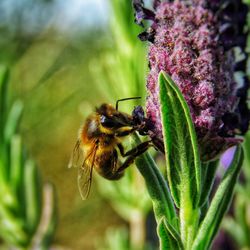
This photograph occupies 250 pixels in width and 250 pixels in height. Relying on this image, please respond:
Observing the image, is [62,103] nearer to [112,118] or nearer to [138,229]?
[138,229]

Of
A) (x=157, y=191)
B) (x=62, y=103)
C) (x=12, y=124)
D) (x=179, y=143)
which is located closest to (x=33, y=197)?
(x=12, y=124)

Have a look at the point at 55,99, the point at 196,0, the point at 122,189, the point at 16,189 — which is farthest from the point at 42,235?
the point at 55,99

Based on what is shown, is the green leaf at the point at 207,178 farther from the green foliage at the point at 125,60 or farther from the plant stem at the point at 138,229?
the plant stem at the point at 138,229

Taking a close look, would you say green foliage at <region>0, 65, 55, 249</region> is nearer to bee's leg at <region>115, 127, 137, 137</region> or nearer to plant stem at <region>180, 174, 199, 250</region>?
bee's leg at <region>115, 127, 137, 137</region>

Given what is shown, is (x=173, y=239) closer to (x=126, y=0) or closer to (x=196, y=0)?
(x=196, y=0)

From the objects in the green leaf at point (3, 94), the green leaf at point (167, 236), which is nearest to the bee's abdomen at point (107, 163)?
the green leaf at point (167, 236)
